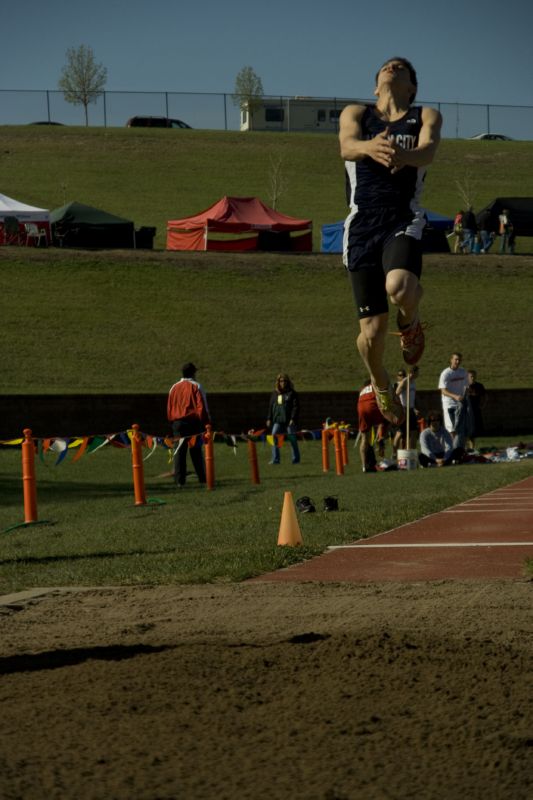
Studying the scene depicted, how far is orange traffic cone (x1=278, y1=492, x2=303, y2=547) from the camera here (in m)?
9.77

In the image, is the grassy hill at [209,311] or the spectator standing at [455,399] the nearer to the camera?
the spectator standing at [455,399]

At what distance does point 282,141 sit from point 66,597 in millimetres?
78172

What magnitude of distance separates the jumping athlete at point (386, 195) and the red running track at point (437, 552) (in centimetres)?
148

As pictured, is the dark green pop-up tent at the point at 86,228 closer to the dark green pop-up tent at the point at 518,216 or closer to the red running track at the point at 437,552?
the dark green pop-up tent at the point at 518,216

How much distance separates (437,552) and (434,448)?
13066mm

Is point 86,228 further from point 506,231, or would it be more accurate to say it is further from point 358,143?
point 358,143

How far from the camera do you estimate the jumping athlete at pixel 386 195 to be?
6.90 metres

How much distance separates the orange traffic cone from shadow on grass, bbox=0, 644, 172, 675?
440 cm

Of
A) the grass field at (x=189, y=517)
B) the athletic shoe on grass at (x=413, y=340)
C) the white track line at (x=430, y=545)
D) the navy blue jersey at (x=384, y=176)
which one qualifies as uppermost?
the navy blue jersey at (x=384, y=176)

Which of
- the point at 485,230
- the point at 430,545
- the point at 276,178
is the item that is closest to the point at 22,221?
the point at 485,230

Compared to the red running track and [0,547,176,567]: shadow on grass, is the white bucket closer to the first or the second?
the red running track

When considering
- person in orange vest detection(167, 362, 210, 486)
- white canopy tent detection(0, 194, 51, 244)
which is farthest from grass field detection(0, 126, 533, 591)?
white canopy tent detection(0, 194, 51, 244)

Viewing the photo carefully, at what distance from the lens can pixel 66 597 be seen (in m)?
7.48

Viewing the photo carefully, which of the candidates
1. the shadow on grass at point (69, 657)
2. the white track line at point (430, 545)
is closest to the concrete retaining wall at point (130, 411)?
the white track line at point (430, 545)
